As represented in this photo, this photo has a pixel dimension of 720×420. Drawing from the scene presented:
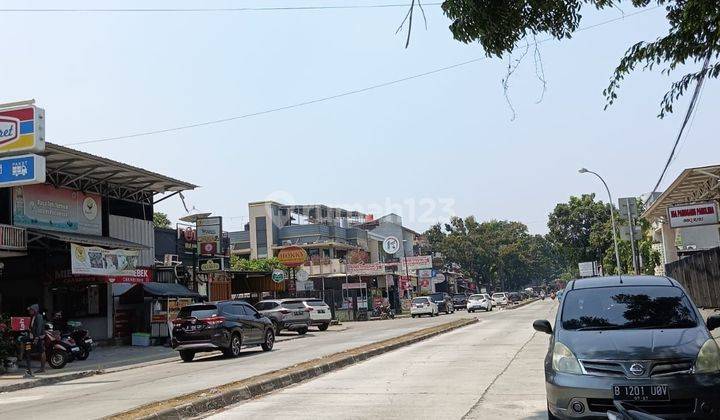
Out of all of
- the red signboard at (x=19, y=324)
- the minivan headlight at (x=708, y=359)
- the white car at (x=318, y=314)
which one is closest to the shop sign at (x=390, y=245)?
the white car at (x=318, y=314)

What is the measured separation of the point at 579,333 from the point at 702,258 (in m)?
19.8

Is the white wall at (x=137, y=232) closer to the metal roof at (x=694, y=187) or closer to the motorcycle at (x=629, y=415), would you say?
the metal roof at (x=694, y=187)

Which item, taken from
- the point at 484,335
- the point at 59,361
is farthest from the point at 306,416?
the point at 484,335

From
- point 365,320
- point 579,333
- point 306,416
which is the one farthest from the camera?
point 365,320

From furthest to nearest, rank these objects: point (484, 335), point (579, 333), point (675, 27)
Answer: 1. point (484, 335)
2. point (675, 27)
3. point (579, 333)

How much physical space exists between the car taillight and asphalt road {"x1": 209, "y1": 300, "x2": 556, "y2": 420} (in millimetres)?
5510

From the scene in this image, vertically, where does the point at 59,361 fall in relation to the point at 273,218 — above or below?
below

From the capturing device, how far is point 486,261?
337 feet

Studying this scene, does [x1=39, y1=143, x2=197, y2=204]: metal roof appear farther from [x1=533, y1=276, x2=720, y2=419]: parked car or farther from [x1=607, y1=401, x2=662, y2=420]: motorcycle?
[x1=607, y1=401, x2=662, y2=420]: motorcycle

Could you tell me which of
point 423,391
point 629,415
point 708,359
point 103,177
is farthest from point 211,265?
point 629,415

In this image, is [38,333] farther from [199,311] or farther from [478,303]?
[478,303]

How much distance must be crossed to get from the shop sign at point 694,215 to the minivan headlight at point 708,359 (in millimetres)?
21662

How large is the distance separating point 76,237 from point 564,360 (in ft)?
69.5

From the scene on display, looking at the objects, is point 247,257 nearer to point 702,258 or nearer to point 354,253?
point 354,253
